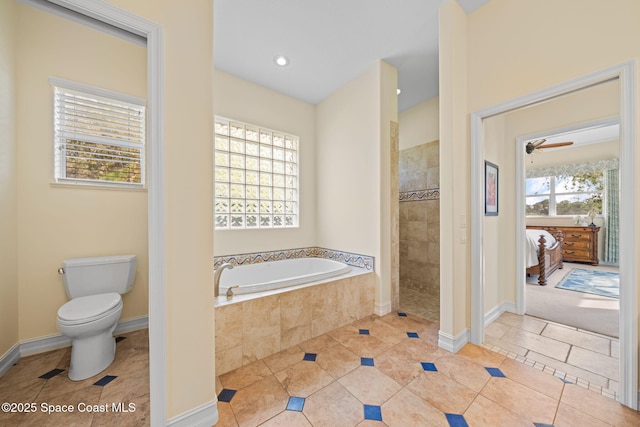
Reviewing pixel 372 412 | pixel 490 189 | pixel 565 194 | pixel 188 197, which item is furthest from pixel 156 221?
pixel 565 194

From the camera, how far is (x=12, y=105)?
67.7 inches

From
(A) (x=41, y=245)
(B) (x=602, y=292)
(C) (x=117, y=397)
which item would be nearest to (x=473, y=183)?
(C) (x=117, y=397)

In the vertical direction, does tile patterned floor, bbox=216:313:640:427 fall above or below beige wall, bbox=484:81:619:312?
below

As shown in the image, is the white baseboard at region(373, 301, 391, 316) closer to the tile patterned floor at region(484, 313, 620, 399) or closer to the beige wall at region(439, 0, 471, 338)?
the beige wall at region(439, 0, 471, 338)

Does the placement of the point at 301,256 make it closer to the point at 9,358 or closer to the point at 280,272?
the point at 280,272

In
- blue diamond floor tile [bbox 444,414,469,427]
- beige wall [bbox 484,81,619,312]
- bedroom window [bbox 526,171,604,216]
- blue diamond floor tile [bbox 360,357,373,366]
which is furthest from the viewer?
bedroom window [bbox 526,171,604,216]

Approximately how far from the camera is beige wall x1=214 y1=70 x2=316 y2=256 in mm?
2803

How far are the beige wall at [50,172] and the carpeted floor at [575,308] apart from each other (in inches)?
180

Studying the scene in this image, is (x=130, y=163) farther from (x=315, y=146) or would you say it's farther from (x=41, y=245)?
(x=315, y=146)

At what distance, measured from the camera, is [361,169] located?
112 inches

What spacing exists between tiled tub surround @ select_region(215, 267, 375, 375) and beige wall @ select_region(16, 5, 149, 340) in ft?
4.46

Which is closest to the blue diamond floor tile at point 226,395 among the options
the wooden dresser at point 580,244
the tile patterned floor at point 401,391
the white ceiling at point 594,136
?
the tile patterned floor at point 401,391

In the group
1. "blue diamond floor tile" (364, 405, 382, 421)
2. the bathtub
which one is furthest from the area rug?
"blue diamond floor tile" (364, 405, 382, 421)

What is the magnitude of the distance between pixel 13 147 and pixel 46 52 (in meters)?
0.81
